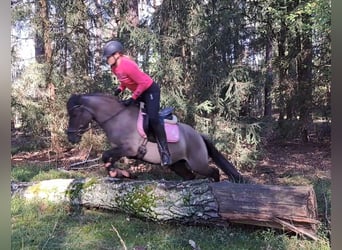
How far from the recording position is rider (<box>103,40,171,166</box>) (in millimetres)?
4492

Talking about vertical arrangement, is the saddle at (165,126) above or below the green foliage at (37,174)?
above

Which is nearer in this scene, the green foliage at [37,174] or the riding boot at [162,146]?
the riding boot at [162,146]

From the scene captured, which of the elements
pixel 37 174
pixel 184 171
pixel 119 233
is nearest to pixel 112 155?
pixel 119 233

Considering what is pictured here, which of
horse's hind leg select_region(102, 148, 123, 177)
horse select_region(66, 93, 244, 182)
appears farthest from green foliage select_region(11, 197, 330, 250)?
horse select_region(66, 93, 244, 182)

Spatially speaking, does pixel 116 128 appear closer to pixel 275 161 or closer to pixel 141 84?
pixel 141 84

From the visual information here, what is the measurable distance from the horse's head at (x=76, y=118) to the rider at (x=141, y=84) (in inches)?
24.4

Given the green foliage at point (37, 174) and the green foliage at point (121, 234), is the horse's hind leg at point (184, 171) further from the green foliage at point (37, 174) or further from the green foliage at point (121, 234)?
the green foliage at point (37, 174)

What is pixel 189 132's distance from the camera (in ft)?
16.4

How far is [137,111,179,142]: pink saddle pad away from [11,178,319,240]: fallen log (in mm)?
697

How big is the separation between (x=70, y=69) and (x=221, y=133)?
11.8 feet

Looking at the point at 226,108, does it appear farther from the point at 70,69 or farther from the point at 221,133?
the point at 70,69

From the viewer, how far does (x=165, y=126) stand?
467 cm

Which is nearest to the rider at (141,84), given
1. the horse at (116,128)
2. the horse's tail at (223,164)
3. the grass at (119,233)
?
the horse at (116,128)

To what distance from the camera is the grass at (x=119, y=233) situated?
11.0 feet
